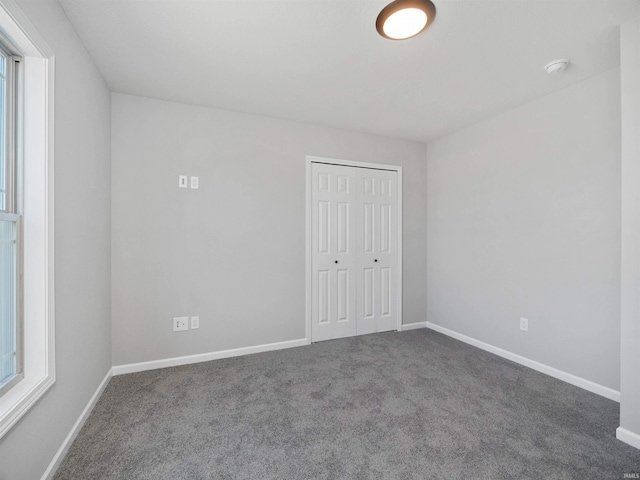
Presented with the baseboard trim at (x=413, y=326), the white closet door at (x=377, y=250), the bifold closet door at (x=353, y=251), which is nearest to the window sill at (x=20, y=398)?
the bifold closet door at (x=353, y=251)

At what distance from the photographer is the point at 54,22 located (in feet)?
5.22

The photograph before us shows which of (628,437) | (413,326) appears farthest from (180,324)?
(628,437)

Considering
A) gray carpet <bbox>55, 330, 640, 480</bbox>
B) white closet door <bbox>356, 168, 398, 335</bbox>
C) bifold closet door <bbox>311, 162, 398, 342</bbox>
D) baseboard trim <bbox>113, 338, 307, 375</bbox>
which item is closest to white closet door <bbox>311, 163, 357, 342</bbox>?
bifold closet door <bbox>311, 162, 398, 342</bbox>

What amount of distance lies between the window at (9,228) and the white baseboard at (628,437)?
327cm

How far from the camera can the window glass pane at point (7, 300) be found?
135 centimetres

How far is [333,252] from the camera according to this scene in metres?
3.49

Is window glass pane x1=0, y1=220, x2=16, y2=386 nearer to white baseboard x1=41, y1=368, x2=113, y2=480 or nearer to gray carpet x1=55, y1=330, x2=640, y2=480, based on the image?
white baseboard x1=41, y1=368, x2=113, y2=480

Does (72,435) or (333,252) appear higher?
(333,252)

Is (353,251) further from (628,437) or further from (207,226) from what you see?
(628,437)

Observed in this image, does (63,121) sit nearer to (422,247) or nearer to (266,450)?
(266,450)

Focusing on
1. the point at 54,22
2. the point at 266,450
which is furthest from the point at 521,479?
the point at 54,22

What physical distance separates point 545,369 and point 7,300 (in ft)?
12.5

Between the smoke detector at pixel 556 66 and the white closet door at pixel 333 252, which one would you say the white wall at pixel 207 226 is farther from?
the smoke detector at pixel 556 66

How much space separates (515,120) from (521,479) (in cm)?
292
